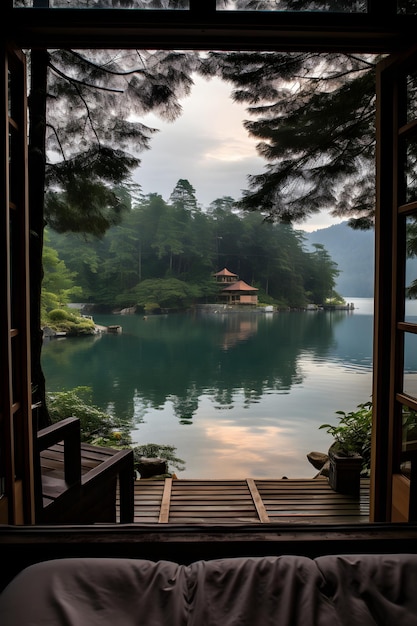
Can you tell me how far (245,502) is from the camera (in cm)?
270

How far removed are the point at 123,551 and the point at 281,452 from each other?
547 centimetres

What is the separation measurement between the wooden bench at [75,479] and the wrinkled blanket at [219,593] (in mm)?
732

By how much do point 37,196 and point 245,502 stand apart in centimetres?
255

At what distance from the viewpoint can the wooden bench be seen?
157cm

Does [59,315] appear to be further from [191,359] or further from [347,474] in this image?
[347,474]

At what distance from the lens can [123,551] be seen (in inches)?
44.2

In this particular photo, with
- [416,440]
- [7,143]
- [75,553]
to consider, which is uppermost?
[7,143]

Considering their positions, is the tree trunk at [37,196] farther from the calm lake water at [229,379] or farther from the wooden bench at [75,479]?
the calm lake water at [229,379]

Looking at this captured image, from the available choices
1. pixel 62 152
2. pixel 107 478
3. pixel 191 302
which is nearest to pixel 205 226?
pixel 191 302

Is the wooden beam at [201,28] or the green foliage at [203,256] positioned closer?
the wooden beam at [201,28]

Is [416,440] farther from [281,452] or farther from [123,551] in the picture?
[281,452]

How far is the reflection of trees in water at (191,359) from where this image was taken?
11.9 meters

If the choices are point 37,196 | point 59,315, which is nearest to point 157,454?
point 37,196

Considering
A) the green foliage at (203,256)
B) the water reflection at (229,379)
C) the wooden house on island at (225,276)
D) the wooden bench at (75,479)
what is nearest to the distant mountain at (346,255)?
the green foliage at (203,256)
